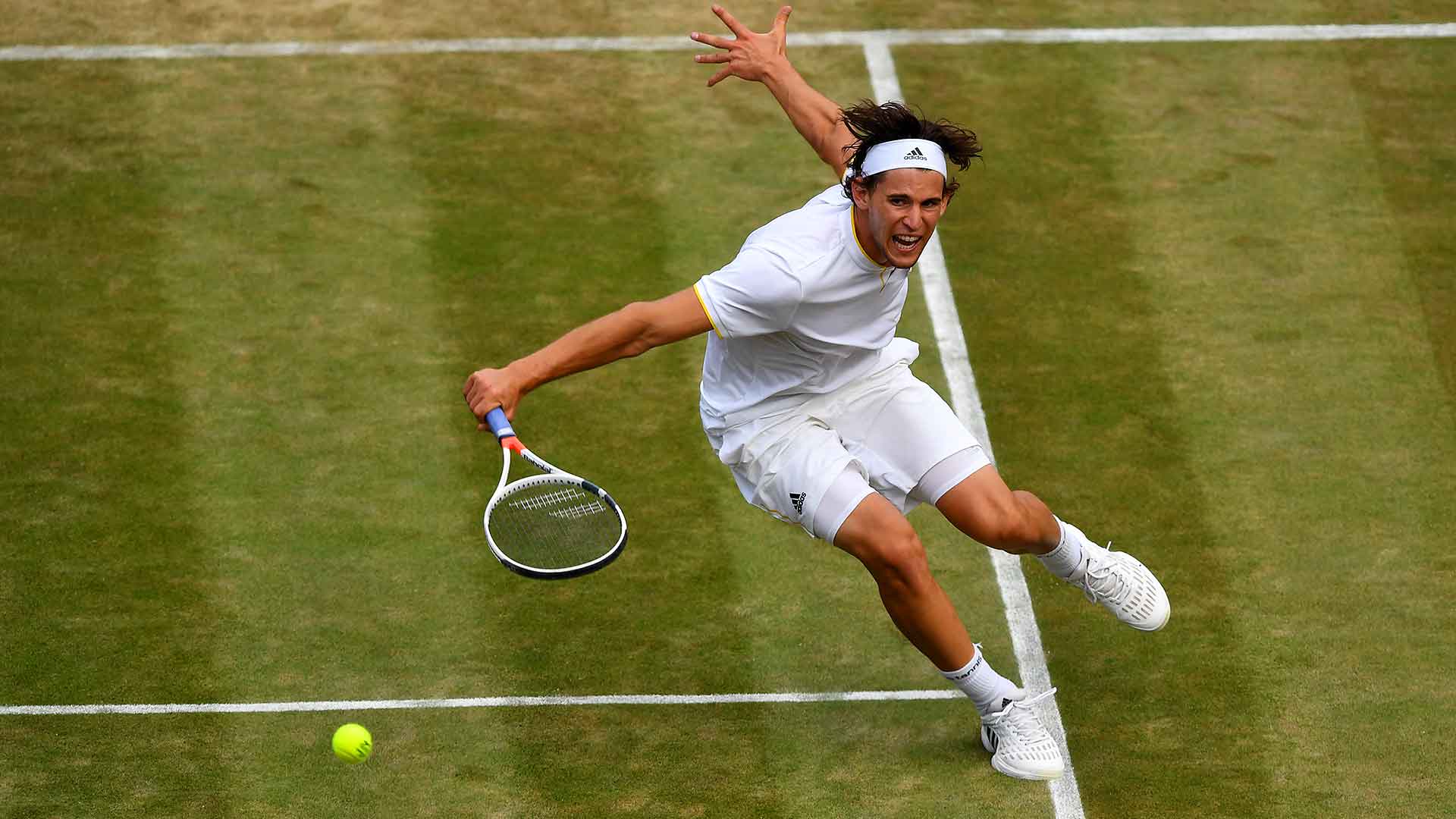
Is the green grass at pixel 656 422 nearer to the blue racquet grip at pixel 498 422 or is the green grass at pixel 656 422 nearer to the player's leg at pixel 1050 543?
the player's leg at pixel 1050 543

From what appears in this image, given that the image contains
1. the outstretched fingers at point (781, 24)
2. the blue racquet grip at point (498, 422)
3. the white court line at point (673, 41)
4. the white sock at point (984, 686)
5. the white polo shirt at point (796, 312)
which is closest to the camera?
the blue racquet grip at point (498, 422)

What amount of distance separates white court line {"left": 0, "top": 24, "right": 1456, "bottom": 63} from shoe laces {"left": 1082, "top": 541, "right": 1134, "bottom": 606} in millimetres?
5229

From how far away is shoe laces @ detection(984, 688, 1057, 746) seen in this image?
22.5 feet

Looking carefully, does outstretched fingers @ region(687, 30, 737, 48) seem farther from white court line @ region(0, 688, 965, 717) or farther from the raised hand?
white court line @ region(0, 688, 965, 717)

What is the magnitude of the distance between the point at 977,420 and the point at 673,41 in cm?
390

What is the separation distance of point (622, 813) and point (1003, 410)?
306 centimetres

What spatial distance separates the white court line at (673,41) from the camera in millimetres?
11578

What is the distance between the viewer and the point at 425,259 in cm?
989

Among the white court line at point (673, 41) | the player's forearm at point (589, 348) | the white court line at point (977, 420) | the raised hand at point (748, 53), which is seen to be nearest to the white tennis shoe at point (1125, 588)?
the white court line at point (977, 420)

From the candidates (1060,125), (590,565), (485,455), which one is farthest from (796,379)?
(1060,125)

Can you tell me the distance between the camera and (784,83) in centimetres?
752

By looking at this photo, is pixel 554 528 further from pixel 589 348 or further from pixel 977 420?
pixel 977 420

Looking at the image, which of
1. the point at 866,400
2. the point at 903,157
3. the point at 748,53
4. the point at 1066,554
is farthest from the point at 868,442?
the point at 748,53

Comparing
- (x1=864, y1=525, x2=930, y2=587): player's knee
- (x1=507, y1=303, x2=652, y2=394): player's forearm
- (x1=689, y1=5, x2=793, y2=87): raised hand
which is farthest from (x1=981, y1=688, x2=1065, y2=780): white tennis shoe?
(x1=689, y1=5, x2=793, y2=87): raised hand
